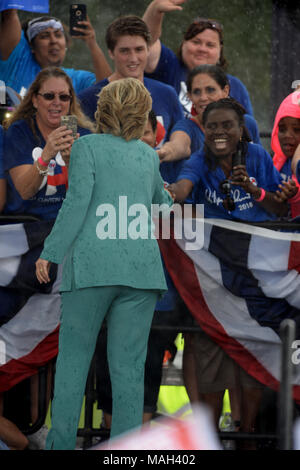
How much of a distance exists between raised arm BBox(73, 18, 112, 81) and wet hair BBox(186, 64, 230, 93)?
0.52 meters

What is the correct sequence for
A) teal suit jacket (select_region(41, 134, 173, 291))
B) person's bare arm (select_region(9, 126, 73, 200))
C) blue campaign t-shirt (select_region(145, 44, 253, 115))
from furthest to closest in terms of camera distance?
blue campaign t-shirt (select_region(145, 44, 253, 115)), person's bare arm (select_region(9, 126, 73, 200)), teal suit jacket (select_region(41, 134, 173, 291))

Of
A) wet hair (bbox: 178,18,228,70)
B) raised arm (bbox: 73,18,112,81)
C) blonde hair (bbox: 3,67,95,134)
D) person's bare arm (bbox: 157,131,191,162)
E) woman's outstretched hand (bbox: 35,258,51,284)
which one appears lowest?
woman's outstretched hand (bbox: 35,258,51,284)

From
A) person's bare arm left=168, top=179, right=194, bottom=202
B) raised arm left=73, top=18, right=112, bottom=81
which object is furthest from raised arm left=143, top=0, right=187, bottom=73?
person's bare arm left=168, top=179, right=194, bottom=202

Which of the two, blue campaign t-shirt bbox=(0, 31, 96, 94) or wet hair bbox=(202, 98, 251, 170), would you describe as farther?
blue campaign t-shirt bbox=(0, 31, 96, 94)

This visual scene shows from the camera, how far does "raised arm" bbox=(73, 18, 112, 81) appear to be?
423cm

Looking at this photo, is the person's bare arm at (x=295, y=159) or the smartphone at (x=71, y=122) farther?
the person's bare arm at (x=295, y=159)

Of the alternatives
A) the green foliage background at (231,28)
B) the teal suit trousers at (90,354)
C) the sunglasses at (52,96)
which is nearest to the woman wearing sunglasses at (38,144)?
the sunglasses at (52,96)

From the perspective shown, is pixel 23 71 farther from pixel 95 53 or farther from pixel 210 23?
pixel 210 23

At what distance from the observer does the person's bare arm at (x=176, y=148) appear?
388 centimetres

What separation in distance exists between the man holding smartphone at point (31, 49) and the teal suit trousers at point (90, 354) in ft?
5.92

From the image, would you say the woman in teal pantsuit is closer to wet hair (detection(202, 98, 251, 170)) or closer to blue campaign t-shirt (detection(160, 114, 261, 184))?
wet hair (detection(202, 98, 251, 170))

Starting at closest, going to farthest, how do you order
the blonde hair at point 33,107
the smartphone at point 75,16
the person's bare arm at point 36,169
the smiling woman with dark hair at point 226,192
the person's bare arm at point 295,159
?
the person's bare arm at point 36,169, the smiling woman with dark hair at point 226,192, the blonde hair at point 33,107, the person's bare arm at point 295,159, the smartphone at point 75,16

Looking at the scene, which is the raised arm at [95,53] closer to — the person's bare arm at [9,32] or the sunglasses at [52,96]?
the person's bare arm at [9,32]

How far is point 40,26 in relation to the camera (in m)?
4.34
